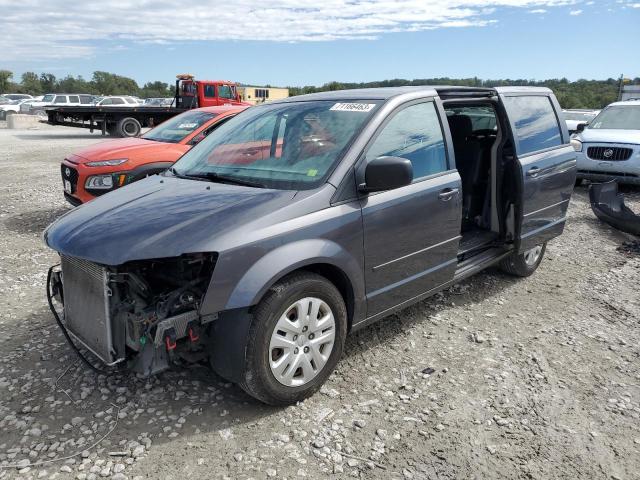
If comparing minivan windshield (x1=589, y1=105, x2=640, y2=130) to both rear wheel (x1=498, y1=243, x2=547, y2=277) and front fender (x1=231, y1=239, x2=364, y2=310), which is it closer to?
rear wheel (x1=498, y1=243, x2=547, y2=277)

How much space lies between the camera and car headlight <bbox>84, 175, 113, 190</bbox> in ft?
21.3

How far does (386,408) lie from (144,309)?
151 cm

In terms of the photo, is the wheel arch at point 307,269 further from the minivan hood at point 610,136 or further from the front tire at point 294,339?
the minivan hood at point 610,136

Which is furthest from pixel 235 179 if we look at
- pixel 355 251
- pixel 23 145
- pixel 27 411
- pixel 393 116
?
pixel 23 145

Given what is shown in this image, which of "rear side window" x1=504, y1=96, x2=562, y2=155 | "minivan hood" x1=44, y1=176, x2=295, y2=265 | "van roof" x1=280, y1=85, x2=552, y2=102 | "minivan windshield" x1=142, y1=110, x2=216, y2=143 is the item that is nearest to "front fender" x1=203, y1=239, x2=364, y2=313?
"minivan hood" x1=44, y1=176, x2=295, y2=265

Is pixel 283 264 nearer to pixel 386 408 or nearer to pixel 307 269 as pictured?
pixel 307 269

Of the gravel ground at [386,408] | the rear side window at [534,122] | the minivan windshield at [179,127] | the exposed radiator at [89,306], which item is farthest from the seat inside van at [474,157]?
the minivan windshield at [179,127]

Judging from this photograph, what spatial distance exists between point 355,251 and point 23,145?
745 inches

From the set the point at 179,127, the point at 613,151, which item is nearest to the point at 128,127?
the point at 179,127

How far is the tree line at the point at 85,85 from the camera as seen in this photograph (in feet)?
245

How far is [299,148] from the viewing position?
345 cm

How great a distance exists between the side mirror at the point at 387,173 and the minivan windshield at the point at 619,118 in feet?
32.1

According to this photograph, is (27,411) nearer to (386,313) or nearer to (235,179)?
(235,179)

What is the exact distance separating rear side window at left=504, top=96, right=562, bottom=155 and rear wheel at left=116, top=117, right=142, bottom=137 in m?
18.3
